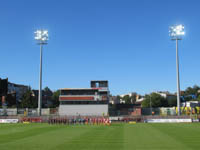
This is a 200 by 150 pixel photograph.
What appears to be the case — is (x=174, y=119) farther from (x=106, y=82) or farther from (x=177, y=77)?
(x=106, y=82)

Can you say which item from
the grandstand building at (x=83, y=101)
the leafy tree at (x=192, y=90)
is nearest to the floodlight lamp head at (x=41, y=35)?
the grandstand building at (x=83, y=101)

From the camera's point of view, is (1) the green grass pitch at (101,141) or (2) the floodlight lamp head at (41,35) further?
(2) the floodlight lamp head at (41,35)

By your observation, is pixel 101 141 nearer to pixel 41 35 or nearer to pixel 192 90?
pixel 41 35

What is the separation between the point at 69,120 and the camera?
45500 mm

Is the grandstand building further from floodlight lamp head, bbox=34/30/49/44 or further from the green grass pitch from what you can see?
the green grass pitch

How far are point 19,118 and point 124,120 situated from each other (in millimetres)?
23135

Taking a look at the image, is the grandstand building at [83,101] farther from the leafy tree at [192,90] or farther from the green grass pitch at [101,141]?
the leafy tree at [192,90]

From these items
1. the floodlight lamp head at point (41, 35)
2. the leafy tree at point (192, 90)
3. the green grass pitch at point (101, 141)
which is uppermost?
the floodlight lamp head at point (41, 35)

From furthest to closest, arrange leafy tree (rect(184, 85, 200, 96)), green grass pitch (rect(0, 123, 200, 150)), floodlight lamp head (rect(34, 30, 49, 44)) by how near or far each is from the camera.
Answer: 1. leafy tree (rect(184, 85, 200, 96))
2. floodlight lamp head (rect(34, 30, 49, 44))
3. green grass pitch (rect(0, 123, 200, 150))

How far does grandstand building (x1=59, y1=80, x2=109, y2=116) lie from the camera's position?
8275cm

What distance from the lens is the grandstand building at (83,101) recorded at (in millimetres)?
82750

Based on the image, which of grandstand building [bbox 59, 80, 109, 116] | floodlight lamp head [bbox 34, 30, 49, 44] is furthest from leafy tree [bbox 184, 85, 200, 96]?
floodlight lamp head [bbox 34, 30, 49, 44]

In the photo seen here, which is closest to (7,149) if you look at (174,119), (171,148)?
(171,148)

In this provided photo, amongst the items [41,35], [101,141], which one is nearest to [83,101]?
[41,35]
